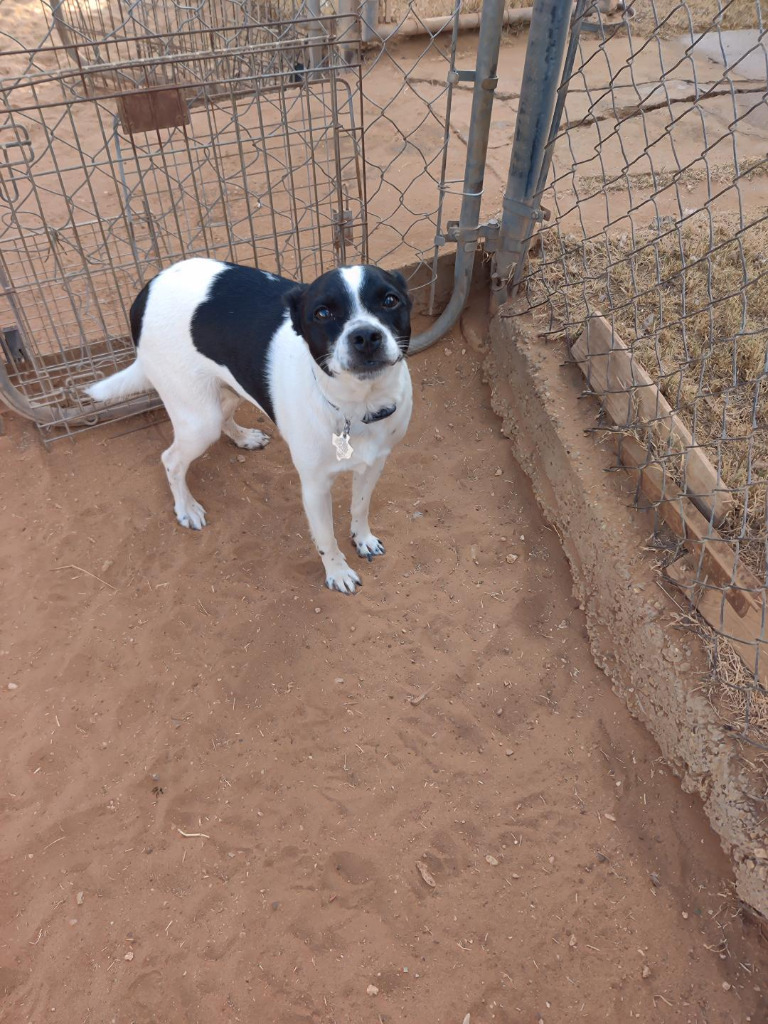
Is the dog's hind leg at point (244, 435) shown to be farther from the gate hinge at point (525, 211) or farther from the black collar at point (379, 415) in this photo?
the gate hinge at point (525, 211)

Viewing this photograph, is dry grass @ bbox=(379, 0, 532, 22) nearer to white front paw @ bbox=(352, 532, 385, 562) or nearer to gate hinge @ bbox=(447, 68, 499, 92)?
gate hinge @ bbox=(447, 68, 499, 92)

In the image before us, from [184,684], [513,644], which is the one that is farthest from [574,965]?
[184,684]

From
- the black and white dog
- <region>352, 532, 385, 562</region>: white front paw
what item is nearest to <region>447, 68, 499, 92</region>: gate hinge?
the black and white dog

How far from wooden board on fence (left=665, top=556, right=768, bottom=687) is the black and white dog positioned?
1.08m

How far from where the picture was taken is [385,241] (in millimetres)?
3865

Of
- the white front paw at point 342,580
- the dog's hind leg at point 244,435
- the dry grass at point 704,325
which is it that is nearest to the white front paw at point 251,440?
the dog's hind leg at point 244,435

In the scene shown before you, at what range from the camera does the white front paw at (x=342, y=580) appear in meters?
2.76

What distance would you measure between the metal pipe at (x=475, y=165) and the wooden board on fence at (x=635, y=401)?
74 cm

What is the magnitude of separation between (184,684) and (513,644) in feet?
4.00

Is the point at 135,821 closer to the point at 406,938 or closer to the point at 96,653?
the point at 96,653

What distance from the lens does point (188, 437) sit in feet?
9.00

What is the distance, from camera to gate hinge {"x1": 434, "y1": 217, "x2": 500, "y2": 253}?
3248mm

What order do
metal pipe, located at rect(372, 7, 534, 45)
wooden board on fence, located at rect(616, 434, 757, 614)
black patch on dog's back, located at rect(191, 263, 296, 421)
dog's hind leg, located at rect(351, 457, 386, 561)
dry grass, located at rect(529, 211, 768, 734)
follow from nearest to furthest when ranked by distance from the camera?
wooden board on fence, located at rect(616, 434, 757, 614), dry grass, located at rect(529, 211, 768, 734), black patch on dog's back, located at rect(191, 263, 296, 421), dog's hind leg, located at rect(351, 457, 386, 561), metal pipe, located at rect(372, 7, 534, 45)

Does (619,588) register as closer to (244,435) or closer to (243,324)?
(243,324)
